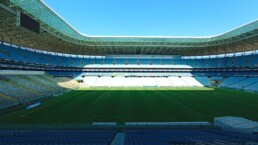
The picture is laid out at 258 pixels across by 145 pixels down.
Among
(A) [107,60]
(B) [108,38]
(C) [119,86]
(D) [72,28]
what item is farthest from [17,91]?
(A) [107,60]

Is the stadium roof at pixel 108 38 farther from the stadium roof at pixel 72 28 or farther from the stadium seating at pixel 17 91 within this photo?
the stadium seating at pixel 17 91

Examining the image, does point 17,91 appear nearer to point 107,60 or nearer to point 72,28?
point 72,28

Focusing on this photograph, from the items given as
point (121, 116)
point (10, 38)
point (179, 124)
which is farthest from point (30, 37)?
point (179, 124)

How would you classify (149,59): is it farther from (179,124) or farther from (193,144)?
(193,144)

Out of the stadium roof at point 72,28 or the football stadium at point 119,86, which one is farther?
the stadium roof at point 72,28

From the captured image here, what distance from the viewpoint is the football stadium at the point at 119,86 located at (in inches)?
573

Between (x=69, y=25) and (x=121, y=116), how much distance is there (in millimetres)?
24500

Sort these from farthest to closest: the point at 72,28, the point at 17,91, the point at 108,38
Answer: the point at 108,38 → the point at 72,28 → the point at 17,91

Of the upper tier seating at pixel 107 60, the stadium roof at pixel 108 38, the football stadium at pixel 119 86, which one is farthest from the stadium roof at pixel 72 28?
the upper tier seating at pixel 107 60

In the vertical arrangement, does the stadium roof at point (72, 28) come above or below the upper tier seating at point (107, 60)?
above

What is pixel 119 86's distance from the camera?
62.3 m

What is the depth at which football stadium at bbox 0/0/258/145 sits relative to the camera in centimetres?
1456

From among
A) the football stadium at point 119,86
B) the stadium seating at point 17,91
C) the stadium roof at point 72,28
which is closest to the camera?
the football stadium at point 119,86

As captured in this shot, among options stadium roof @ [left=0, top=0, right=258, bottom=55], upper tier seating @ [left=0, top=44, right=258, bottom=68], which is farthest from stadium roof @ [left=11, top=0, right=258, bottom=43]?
upper tier seating @ [left=0, top=44, right=258, bottom=68]
